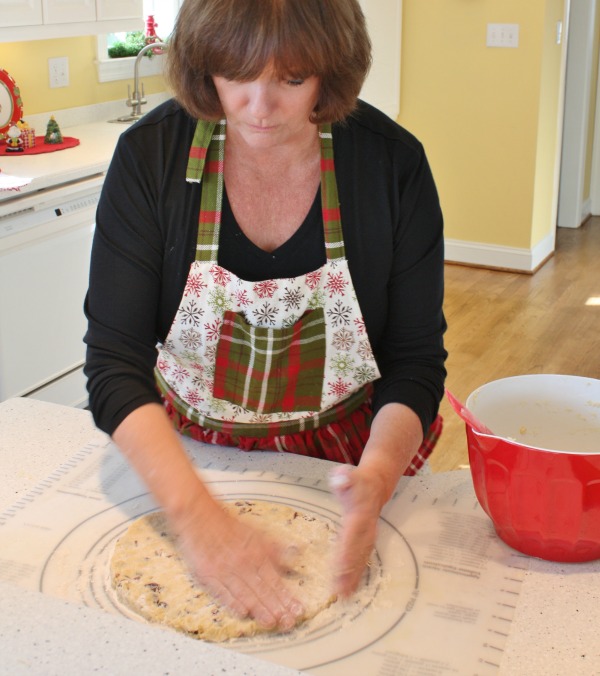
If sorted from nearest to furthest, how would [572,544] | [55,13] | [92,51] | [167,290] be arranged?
[572,544] < [167,290] < [55,13] < [92,51]

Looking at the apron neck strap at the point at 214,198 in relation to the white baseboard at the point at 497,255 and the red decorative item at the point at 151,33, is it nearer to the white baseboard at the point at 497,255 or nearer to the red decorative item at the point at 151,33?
the red decorative item at the point at 151,33

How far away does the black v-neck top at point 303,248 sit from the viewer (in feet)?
3.74

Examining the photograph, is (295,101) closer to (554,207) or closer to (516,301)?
(516,301)

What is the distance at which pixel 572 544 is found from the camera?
945mm

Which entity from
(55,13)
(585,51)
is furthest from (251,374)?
(585,51)

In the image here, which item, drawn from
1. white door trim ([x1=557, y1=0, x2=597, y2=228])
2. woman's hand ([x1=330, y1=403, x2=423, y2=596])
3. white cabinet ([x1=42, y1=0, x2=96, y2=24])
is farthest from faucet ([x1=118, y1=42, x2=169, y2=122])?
woman's hand ([x1=330, y1=403, x2=423, y2=596])

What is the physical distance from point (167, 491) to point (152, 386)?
197mm

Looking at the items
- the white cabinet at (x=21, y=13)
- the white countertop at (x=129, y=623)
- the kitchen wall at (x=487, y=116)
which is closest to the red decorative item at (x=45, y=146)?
the white cabinet at (x=21, y=13)

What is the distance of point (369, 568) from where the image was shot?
97 cm

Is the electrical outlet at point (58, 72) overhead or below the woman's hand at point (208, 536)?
overhead

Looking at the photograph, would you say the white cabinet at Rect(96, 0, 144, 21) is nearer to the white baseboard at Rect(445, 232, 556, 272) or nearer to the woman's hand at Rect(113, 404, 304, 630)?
the white baseboard at Rect(445, 232, 556, 272)

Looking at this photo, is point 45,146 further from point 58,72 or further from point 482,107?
point 482,107

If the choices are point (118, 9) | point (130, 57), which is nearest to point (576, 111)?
point (130, 57)

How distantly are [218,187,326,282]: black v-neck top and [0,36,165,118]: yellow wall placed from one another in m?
2.27
